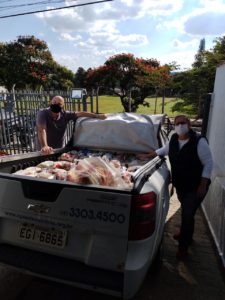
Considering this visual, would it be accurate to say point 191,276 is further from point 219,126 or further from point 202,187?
point 219,126

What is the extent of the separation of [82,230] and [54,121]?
9.95 feet

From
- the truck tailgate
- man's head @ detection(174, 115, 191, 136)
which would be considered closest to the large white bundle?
man's head @ detection(174, 115, 191, 136)

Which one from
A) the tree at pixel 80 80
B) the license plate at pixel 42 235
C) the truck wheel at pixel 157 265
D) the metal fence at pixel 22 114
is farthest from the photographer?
the tree at pixel 80 80

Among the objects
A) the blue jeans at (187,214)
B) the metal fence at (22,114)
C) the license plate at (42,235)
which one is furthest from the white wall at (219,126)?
the metal fence at (22,114)

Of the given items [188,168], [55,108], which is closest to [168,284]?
[188,168]

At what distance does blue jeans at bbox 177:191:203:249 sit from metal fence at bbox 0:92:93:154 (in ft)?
17.7

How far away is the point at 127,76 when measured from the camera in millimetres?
20672

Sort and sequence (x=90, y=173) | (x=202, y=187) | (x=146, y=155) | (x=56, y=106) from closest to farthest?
(x=90, y=173) < (x=202, y=187) < (x=146, y=155) < (x=56, y=106)

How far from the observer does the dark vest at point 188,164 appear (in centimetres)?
361

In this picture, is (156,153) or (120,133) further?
(120,133)

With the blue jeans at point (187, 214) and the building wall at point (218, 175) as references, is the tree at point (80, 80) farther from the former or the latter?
the blue jeans at point (187, 214)

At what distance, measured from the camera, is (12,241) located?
9.04 feet

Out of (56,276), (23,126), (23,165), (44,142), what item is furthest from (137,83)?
(56,276)

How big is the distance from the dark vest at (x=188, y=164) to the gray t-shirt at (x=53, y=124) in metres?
2.15
